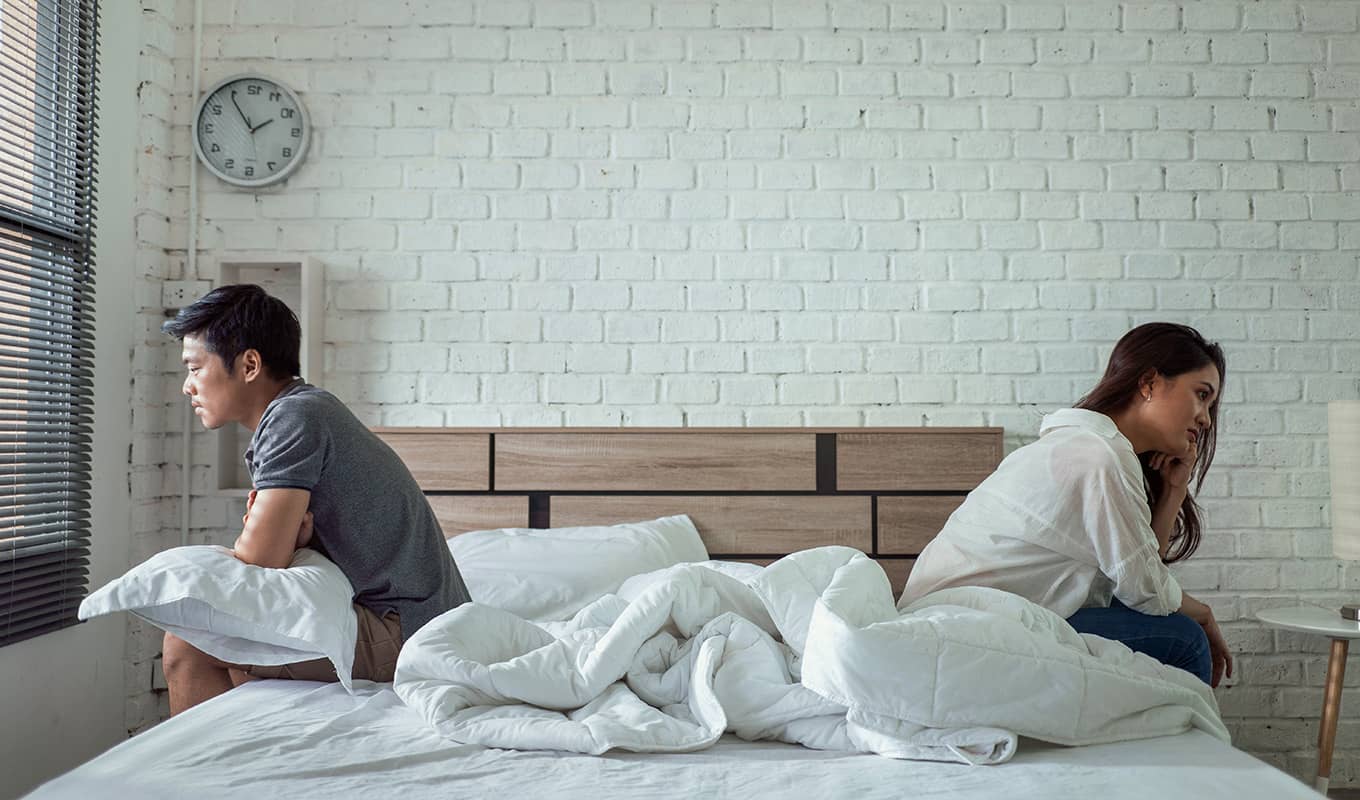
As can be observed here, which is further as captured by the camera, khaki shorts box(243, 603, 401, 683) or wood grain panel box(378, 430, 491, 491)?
wood grain panel box(378, 430, 491, 491)

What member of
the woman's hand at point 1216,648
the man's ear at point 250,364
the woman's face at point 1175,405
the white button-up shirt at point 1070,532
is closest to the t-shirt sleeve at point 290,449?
the man's ear at point 250,364

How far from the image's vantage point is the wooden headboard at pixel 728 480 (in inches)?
111

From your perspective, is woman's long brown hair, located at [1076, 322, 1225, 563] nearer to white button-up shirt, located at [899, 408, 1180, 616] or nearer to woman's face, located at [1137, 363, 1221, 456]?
woman's face, located at [1137, 363, 1221, 456]

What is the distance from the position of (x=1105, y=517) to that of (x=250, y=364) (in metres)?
1.69

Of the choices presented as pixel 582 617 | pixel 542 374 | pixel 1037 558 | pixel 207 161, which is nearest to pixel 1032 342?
pixel 1037 558

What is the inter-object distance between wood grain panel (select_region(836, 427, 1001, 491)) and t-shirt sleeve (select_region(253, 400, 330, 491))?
4.94 ft

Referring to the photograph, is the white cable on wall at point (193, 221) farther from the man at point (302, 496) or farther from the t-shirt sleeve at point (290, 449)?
the t-shirt sleeve at point (290, 449)

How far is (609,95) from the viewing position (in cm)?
304

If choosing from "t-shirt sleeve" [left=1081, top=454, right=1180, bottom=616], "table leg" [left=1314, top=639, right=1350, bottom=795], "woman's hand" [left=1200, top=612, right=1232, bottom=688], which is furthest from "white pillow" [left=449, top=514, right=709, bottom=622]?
"table leg" [left=1314, top=639, right=1350, bottom=795]

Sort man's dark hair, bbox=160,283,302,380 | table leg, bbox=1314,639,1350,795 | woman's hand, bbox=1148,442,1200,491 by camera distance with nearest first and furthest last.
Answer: man's dark hair, bbox=160,283,302,380 < woman's hand, bbox=1148,442,1200,491 < table leg, bbox=1314,639,1350,795

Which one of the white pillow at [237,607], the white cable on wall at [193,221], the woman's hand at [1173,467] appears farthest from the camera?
the white cable on wall at [193,221]

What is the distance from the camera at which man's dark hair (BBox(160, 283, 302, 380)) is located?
6.39ft

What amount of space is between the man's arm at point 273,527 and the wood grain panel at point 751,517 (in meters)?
1.12

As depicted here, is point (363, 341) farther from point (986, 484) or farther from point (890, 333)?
point (986, 484)
